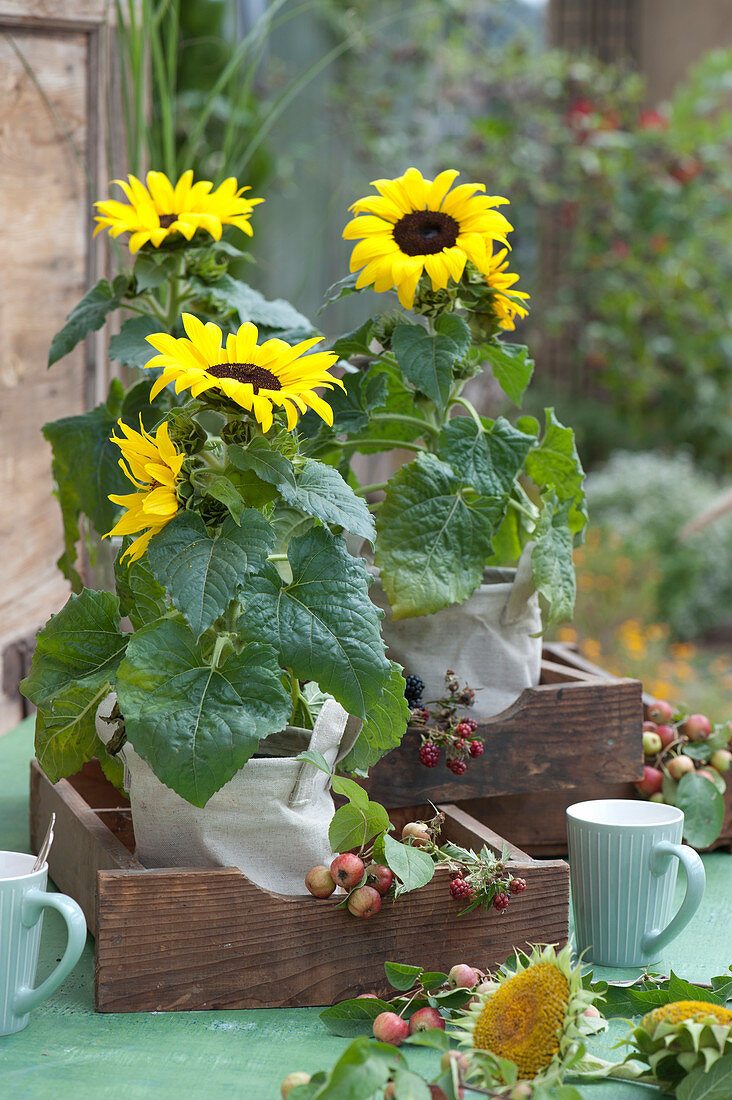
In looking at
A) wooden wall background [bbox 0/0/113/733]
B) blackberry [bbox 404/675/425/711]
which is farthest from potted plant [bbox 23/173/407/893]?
wooden wall background [bbox 0/0/113/733]

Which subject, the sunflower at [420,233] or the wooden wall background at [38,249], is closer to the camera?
the sunflower at [420,233]

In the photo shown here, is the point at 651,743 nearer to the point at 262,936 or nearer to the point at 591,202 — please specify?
the point at 262,936

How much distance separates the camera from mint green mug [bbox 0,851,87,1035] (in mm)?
679

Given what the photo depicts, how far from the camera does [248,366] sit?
0.73 meters

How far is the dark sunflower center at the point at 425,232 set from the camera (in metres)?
0.88

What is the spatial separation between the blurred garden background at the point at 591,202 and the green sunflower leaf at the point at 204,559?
6.85ft

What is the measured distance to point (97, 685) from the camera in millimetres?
771

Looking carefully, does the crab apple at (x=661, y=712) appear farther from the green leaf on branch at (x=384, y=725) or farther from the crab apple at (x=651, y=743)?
the green leaf on branch at (x=384, y=725)

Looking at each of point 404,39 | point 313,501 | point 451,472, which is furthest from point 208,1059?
point 404,39

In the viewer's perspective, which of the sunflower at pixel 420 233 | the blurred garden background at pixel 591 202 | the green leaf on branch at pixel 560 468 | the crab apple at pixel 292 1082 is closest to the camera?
the crab apple at pixel 292 1082

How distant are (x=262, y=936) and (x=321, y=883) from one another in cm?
5

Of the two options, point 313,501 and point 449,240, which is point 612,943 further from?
point 449,240

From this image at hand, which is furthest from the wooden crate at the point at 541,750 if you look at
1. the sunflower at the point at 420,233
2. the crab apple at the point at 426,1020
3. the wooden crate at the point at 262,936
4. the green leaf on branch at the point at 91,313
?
the green leaf on branch at the point at 91,313

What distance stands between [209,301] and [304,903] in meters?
0.52
